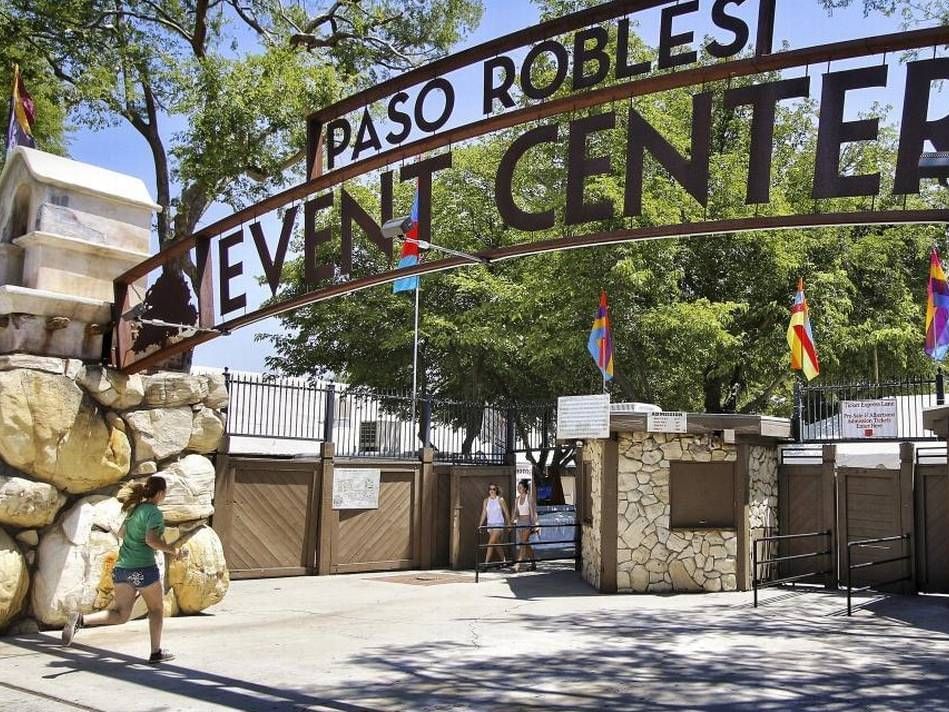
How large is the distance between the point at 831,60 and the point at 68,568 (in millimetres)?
8461

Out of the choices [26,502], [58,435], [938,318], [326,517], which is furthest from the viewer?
[326,517]

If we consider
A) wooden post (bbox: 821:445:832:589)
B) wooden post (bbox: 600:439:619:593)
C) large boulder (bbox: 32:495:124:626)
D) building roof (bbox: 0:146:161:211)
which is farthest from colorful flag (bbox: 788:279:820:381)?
large boulder (bbox: 32:495:124:626)

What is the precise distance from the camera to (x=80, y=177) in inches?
424

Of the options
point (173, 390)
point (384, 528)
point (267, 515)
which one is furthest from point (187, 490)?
point (384, 528)

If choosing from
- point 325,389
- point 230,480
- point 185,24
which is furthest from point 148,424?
point 185,24

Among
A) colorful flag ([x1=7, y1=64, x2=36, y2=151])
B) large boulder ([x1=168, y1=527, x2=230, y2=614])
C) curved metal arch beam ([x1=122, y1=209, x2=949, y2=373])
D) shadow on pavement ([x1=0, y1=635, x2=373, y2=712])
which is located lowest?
shadow on pavement ([x1=0, y1=635, x2=373, y2=712])

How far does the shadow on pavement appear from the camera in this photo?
6670mm

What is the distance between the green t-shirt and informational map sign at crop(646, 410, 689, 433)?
24.8 feet

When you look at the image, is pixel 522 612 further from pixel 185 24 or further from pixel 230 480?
pixel 185 24

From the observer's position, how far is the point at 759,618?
1106cm

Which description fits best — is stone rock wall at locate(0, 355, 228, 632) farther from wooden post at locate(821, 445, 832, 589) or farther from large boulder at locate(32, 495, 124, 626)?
wooden post at locate(821, 445, 832, 589)

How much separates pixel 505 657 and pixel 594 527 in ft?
20.3

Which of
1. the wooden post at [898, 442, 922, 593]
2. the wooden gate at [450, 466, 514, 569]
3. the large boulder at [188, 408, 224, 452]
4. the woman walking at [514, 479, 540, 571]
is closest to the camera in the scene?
the large boulder at [188, 408, 224, 452]

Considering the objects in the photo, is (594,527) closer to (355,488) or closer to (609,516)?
(609,516)
